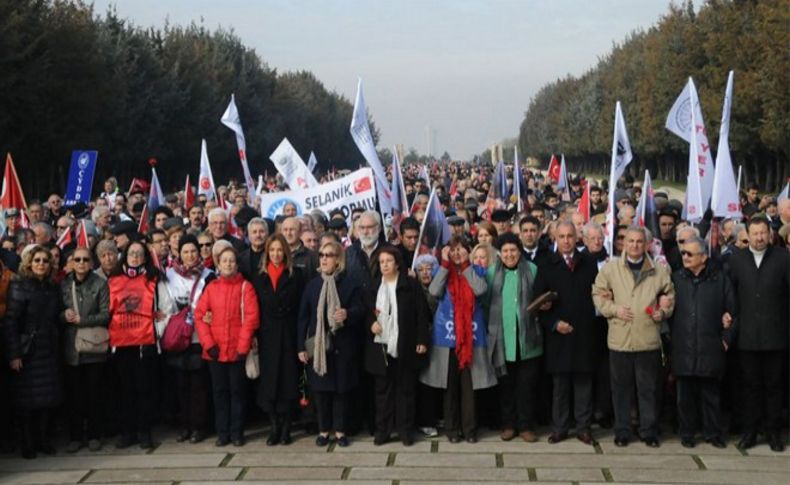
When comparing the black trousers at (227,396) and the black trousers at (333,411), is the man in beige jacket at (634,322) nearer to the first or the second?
the black trousers at (333,411)

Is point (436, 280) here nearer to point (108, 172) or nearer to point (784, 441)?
point (784, 441)

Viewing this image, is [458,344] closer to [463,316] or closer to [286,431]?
[463,316]

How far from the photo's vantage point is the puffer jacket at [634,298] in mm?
9523

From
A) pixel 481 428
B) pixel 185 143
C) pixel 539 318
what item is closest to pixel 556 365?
pixel 539 318

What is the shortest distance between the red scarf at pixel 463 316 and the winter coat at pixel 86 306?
3016 millimetres

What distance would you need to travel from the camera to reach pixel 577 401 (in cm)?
995

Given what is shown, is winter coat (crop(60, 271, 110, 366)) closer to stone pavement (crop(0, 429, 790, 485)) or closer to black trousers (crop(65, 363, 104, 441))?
black trousers (crop(65, 363, 104, 441))

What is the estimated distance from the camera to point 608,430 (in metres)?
10.3

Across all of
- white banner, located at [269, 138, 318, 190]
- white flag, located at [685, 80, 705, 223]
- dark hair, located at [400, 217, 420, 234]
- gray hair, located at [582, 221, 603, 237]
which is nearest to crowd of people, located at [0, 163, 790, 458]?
gray hair, located at [582, 221, 603, 237]

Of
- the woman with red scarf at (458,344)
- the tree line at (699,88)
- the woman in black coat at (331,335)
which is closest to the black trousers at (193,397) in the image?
the woman in black coat at (331,335)

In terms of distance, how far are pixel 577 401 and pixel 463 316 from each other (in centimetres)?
127

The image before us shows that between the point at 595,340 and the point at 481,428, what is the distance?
137cm

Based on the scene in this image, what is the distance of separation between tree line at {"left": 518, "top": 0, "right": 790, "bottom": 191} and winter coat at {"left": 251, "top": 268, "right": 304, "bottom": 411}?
29.4m

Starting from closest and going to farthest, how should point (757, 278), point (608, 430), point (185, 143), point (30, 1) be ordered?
1. point (757, 278)
2. point (608, 430)
3. point (30, 1)
4. point (185, 143)
